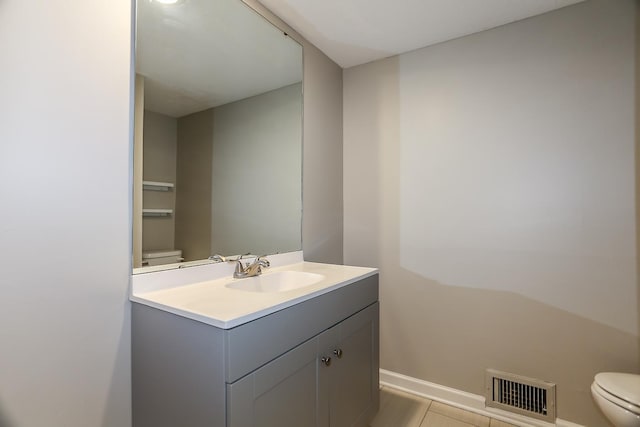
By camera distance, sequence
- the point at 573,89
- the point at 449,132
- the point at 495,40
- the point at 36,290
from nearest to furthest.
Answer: the point at 36,290, the point at 573,89, the point at 495,40, the point at 449,132

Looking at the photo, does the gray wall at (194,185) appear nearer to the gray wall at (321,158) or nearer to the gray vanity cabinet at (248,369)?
the gray vanity cabinet at (248,369)

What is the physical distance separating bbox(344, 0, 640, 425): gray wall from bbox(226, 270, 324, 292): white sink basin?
0.77m

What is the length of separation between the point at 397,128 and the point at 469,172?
574 mm

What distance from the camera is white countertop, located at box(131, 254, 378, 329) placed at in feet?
3.16

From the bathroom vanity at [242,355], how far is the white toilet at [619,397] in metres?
1.05

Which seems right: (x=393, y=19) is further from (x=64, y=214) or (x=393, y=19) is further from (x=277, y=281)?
(x=64, y=214)

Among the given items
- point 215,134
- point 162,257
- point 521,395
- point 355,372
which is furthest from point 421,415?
point 215,134

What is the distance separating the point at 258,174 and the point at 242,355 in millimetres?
1091

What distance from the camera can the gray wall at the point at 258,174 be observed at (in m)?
1.58

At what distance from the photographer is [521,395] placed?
1.77m

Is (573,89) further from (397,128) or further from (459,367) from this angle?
(459,367)

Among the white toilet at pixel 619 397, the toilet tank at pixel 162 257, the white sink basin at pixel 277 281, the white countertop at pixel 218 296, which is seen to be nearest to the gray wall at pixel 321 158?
the white sink basin at pixel 277 281

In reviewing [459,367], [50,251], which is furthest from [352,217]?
[50,251]

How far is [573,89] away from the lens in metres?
1.66
